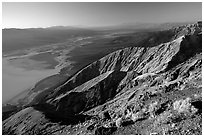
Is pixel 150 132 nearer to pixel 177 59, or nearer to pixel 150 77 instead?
pixel 150 77

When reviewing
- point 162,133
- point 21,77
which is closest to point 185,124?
point 162,133

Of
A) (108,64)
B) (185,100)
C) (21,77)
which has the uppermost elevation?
(185,100)

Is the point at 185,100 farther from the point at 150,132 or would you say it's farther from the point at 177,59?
the point at 177,59

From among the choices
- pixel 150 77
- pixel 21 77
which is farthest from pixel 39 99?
pixel 21 77

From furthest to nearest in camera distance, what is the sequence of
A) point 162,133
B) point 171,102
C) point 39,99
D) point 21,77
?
point 21,77, point 39,99, point 171,102, point 162,133

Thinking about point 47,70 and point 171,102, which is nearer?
point 171,102

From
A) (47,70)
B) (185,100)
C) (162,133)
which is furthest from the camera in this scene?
(47,70)

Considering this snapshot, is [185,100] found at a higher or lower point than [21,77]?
higher
